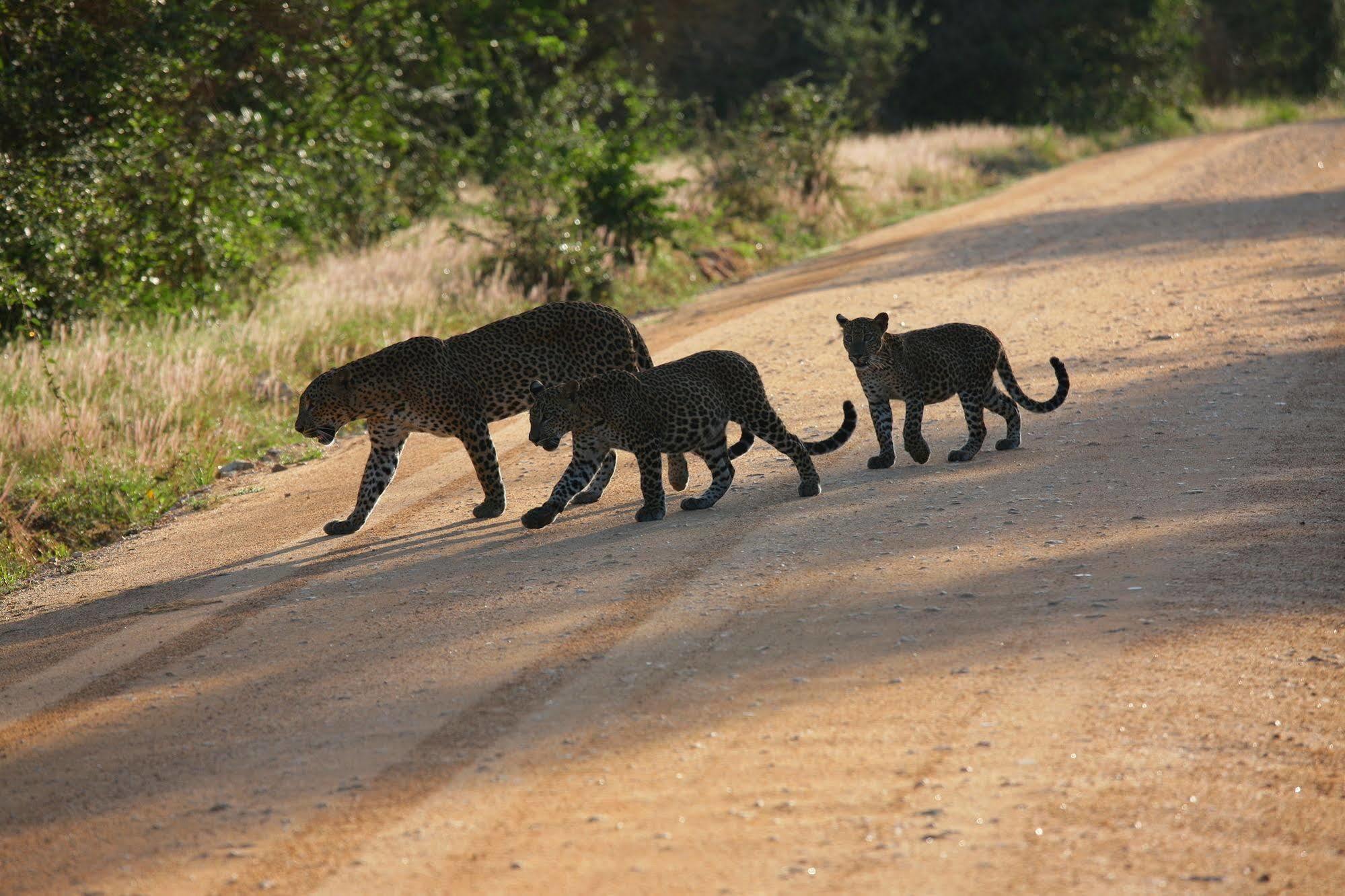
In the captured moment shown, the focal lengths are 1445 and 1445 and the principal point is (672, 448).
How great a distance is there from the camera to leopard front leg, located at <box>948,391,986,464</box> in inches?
372

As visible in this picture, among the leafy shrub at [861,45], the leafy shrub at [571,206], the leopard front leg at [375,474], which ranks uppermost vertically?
the leafy shrub at [861,45]

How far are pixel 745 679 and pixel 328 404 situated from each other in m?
→ 4.15

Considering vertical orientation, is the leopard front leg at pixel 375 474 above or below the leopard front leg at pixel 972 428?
above

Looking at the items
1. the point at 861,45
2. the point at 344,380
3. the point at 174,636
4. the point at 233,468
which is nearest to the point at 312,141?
the point at 233,468

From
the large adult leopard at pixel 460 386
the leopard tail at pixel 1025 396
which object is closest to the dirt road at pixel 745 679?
the leopard tail at pixel 1025 396

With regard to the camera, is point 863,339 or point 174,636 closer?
point 174,636

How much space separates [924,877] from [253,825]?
2245mm

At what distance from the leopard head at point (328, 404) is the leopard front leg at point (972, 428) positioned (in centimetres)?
389

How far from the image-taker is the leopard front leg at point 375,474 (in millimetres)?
9148

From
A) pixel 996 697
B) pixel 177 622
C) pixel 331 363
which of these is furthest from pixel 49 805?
pixel 331 363

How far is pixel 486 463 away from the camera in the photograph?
9.09m

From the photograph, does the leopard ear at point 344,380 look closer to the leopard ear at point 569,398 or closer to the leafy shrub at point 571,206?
the leopard ear at point 569,398

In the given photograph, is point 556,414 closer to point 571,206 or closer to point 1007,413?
point 1007,413

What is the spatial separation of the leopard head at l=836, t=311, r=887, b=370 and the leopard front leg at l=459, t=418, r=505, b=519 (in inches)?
91.8
